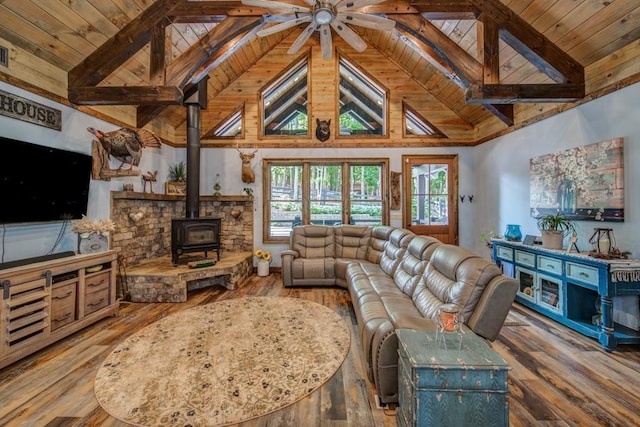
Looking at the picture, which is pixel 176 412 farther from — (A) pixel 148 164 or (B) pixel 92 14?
(A) pixel 148 164

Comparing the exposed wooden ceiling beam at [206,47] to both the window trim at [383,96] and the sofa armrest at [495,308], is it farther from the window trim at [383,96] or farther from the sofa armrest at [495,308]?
the sofa armrest at [495,308]

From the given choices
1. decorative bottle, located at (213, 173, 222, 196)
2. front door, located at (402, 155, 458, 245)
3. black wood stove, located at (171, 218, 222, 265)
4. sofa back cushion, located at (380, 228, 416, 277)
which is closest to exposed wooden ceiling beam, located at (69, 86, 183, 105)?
black wood stove, located at (171, 218, 222, 265)

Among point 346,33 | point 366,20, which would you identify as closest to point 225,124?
point 346,33

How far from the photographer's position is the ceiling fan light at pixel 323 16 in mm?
2652

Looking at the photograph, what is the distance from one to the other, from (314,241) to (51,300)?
348 centimetres

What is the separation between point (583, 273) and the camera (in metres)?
2.87

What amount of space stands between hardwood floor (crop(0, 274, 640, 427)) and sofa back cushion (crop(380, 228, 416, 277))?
103 cm

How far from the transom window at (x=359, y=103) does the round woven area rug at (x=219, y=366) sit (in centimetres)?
402

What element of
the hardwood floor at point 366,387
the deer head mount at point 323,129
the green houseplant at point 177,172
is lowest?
the hardwood floor at point 366,387

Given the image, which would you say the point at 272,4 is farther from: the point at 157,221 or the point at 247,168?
the point at 157,221

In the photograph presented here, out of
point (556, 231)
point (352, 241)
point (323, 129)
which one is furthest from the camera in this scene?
point (323, 129)

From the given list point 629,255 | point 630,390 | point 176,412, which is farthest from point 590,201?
point 176,412

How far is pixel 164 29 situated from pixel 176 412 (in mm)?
4107

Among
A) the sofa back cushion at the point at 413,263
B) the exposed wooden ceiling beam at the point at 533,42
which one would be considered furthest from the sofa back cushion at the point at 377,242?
the exposed wooden ceiling beam at the point at 533,42
